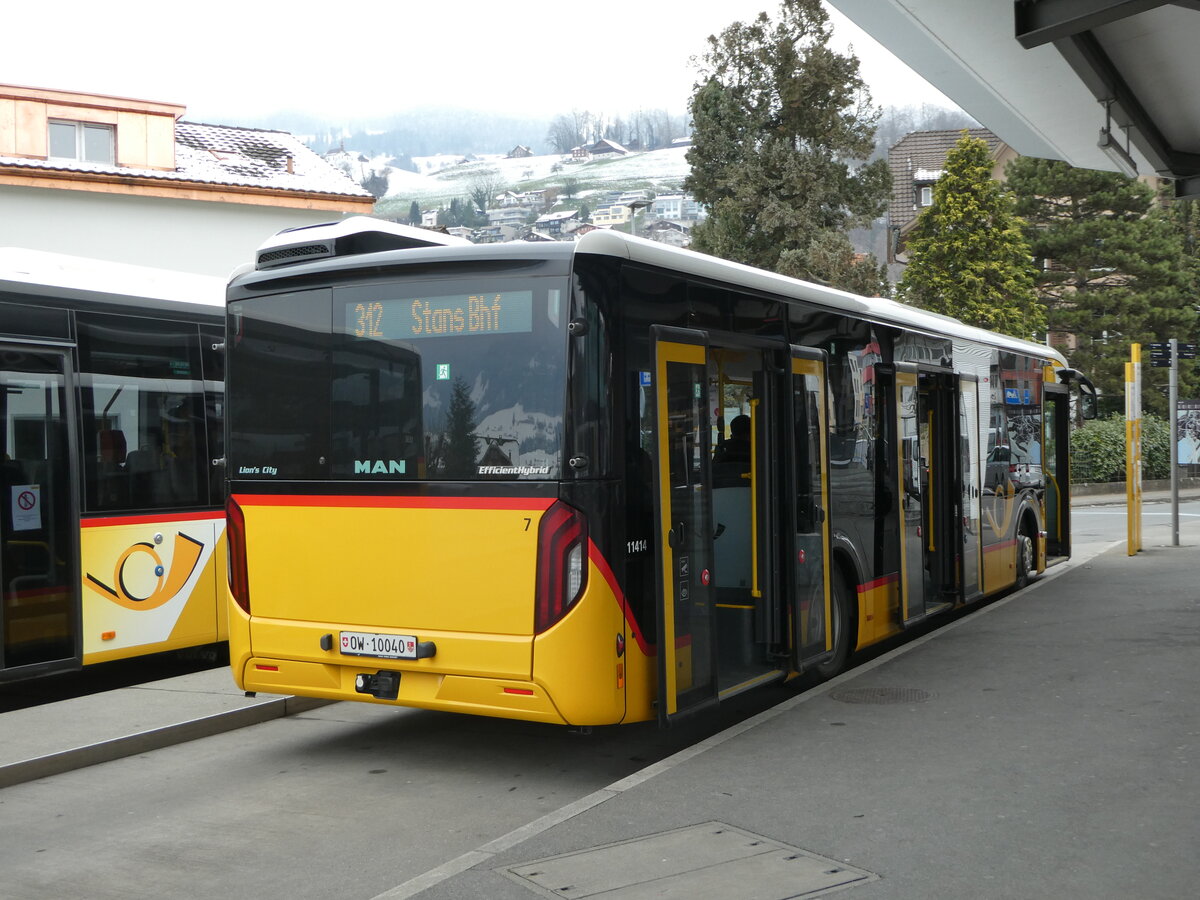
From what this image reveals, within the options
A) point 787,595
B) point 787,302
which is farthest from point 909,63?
point 787,595

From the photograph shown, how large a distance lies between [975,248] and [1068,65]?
33329 millimetres

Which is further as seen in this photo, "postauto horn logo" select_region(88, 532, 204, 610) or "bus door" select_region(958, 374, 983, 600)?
"bus door" select_region(958, 374, 983, 600)

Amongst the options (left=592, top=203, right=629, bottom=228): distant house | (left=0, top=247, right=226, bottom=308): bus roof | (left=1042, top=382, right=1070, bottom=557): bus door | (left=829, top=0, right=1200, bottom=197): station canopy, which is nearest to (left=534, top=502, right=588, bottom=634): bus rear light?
(left=829, top=0, right=1200, bottom=197): station canopy

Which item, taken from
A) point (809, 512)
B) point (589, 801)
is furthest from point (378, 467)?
point (809, 512)

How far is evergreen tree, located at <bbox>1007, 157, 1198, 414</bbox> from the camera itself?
45969 mm

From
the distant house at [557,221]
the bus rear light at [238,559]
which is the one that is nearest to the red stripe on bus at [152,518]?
the bus rear light at [238,559]

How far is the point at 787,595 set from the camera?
8711mm

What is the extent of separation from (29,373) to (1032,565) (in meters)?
11.5

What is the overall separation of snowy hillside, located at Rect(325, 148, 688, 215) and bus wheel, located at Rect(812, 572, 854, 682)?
367ft

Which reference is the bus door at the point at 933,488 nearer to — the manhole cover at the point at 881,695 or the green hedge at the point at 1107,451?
the manhole cover at the point at 881,695

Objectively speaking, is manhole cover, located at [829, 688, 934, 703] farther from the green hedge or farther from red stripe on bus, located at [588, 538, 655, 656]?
the green hedge

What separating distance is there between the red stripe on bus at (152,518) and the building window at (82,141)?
20880 millimetres

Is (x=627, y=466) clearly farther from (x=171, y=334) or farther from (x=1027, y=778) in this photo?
(x=171, y=334)

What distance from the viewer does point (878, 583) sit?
10500 mm
